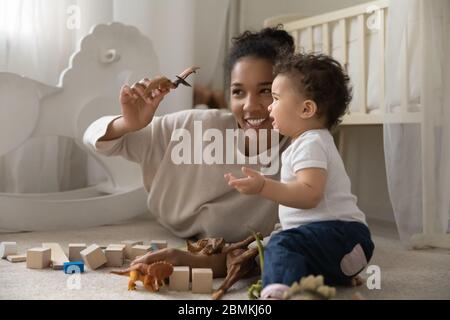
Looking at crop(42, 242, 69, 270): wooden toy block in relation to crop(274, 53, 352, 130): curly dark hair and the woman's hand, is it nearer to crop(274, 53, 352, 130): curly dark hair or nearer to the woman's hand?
the woman's hand

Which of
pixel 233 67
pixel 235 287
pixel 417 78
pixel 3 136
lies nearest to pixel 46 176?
pixel 3 136

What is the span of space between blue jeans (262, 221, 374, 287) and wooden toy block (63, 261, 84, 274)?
0.39 metres

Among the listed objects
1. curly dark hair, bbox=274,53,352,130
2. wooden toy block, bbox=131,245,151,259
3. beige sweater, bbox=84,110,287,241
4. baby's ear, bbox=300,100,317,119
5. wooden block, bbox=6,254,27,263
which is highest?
curly dark hair, bbox=274,53,352,130

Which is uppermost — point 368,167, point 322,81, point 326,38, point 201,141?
point 326,38

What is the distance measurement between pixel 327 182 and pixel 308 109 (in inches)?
5.4

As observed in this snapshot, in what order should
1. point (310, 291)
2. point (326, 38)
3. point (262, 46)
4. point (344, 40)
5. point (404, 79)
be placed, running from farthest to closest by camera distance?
1. point (326, 38)
2. point (344, 40)
3. point (404, 79)
4. point (262, 46)
5. point (310, 291)

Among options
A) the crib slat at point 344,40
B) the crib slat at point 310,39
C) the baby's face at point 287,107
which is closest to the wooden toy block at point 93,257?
the baby's face at point 287,107

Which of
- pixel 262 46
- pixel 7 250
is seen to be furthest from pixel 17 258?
pixel 262 46

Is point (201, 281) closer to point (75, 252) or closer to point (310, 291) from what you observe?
point (310, 291)

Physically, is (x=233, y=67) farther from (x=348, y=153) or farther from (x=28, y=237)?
(x=348, y=153)

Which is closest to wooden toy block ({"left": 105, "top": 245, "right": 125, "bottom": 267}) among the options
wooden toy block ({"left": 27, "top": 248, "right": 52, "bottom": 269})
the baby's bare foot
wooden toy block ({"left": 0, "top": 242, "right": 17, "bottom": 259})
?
wooden toy block ({"left": 27, "top": 248, "right": 52, "bottom": 269})

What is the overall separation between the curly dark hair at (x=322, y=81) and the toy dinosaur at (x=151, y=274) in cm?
39

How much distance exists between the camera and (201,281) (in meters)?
0.94

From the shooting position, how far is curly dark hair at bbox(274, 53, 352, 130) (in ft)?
3.25
